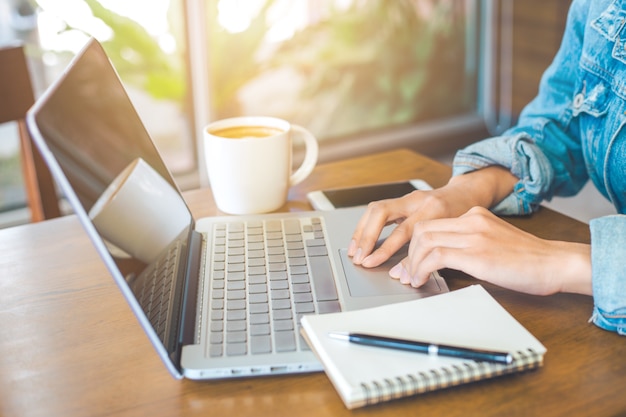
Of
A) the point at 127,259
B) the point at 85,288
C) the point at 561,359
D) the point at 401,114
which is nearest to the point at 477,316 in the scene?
the point at 561,359

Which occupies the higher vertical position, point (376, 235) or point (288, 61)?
point (376, 235)

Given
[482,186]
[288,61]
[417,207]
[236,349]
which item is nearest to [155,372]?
[236,349]

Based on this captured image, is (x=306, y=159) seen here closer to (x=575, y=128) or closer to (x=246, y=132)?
(x=246, y=132)

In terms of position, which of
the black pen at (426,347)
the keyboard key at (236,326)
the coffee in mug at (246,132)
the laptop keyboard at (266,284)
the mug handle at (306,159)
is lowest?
the laptop keyboard at (266,284)

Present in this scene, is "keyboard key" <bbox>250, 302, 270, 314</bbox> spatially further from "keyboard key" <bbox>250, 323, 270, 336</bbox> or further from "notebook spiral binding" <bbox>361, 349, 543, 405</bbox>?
"notebook spiral binding" <bbox>361, 349, 543, 405</bbox>

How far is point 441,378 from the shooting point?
58 centimetres

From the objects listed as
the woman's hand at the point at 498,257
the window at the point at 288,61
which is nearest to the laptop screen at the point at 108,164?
the woman's hand at the point at 498,257

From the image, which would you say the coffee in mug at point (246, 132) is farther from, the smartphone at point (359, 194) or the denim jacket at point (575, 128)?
the denim jacket at point (575, 128)

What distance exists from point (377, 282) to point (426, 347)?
16cm

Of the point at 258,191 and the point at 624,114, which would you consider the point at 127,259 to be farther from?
the point at 624,114

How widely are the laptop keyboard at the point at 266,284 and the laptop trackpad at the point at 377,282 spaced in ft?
0.07

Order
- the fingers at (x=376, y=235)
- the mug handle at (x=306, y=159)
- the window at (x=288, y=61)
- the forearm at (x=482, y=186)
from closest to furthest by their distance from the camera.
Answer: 1. the fingers at (x=376, y=235)
2. the forearm at (x=482, y=186)
3. the mug handle at (x=306, y=159)
4. the window at (x=288, y=61)

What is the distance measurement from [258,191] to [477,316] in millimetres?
405

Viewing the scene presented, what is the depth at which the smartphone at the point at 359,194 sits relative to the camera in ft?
3.24
